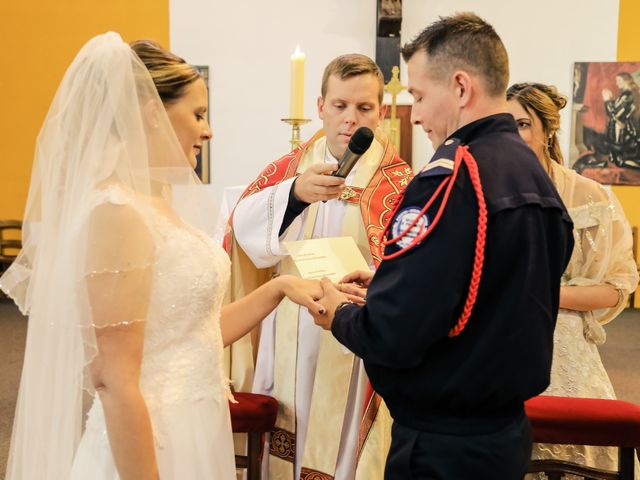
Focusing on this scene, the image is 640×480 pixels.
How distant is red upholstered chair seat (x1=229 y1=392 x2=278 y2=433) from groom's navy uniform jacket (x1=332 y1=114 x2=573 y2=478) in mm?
929

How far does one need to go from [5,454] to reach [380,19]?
5095 mm

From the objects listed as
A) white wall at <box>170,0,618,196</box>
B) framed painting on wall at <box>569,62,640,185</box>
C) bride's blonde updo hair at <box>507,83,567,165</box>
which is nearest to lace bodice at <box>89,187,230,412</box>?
bride's blonde updo hair at <box>507,83,567,165</box>

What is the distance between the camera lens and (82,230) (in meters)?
1.42

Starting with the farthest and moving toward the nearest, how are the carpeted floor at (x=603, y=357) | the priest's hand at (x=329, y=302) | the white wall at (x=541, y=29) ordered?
the white wall at (x=541, y=29), the carpeted floor at (x=603, y=357), the priest's hand at (x=329, y=302)

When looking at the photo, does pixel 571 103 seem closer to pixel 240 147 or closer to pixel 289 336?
pixel 240 147

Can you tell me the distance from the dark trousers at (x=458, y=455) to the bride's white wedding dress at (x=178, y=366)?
0.43 metres

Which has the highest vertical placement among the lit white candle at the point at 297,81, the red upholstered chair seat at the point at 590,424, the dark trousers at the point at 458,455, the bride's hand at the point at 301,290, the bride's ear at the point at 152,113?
the lit white candle at the point at 297,81

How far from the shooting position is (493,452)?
5.12ft

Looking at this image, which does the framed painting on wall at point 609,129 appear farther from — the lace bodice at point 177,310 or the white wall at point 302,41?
the lace bodice at point 177,310

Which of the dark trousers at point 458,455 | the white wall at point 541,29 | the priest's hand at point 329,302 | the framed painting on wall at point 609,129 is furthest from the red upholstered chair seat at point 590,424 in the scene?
the framed painting on wall at point 609,129

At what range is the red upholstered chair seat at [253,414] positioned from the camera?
2.40 m

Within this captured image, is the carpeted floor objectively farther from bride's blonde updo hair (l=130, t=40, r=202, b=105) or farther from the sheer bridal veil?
bride's blonde updo hair (l=130, t=40, r=202, b=105)

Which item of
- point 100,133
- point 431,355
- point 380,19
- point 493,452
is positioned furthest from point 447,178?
point 380,19

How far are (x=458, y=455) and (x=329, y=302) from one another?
0.55m
